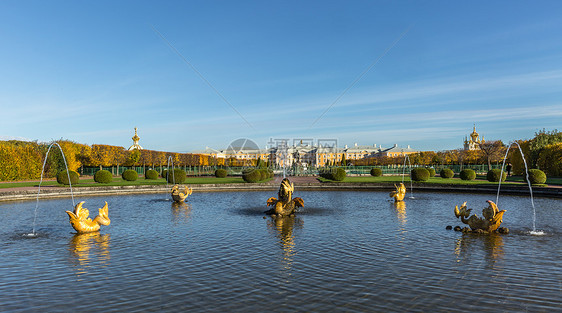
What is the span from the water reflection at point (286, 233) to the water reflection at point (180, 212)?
11.1ft

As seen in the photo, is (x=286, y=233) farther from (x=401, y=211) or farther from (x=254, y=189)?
(x=254, y=189)

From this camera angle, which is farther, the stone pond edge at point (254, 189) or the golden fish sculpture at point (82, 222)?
the stone pond edge at point (254, 189)

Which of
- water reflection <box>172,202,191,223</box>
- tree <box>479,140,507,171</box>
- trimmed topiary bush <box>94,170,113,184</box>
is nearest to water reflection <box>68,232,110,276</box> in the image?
water reflection <box>172,202,191,223</box>

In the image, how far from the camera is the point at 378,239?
9.68 metres

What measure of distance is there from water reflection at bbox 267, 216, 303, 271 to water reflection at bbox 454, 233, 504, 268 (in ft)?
12.0

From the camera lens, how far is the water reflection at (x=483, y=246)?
310 inches

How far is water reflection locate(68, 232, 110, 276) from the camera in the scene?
24.9ft

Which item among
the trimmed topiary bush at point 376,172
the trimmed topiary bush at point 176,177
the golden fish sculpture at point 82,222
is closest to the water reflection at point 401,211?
the golden fish sculpture at point 82,222

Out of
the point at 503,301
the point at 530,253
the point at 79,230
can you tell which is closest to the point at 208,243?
the point at 79,230

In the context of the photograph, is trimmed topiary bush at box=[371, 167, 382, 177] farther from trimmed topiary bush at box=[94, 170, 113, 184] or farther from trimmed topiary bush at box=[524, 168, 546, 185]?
trimmed topiary bush at box=[94, 170, 113, 184]

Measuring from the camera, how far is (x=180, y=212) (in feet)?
51.1

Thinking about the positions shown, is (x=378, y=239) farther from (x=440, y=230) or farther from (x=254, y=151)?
(x=254, y=151)

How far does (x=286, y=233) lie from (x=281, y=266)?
3.49m

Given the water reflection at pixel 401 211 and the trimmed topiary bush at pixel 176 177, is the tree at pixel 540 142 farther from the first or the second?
the trimmed topiary bush at pixel 176 177
